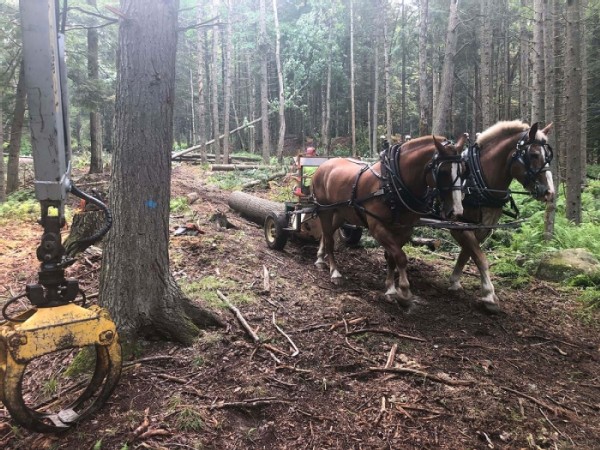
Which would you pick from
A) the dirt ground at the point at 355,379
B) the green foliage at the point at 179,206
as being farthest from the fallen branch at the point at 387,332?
the green foliage at the point at 179,206

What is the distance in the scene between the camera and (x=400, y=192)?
5.66 m

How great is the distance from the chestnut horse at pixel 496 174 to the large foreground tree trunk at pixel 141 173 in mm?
4094

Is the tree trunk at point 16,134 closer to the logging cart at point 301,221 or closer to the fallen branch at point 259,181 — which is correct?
the fallen branch at point 259,181

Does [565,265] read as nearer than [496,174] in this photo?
No

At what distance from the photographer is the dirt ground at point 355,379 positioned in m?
3.01

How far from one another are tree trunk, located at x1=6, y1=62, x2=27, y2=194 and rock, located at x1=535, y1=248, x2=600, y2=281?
14747 millimetres

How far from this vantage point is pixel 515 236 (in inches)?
372

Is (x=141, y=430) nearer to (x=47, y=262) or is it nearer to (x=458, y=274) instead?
(x=47, y=262)

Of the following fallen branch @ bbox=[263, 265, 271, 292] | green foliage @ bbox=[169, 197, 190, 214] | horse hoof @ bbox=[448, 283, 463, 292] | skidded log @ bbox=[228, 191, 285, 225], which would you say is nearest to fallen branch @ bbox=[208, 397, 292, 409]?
fallen branch @ bbox=[263, 265, 271, 292]

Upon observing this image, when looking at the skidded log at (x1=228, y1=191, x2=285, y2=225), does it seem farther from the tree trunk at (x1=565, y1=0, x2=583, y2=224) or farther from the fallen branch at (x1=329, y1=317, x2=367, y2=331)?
the tree trunk at (x1=565, y1=0, x2=583, y2=224)

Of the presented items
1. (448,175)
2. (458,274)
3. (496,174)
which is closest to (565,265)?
(458,274)

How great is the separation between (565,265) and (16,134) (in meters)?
16.4

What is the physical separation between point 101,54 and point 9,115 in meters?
7.37

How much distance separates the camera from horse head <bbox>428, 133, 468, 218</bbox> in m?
5.21
